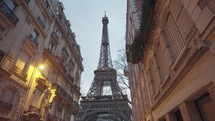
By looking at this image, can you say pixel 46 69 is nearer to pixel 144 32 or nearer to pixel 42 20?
pixel 42 20

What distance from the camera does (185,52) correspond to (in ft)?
17.8

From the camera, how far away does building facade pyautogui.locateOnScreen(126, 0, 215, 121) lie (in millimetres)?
4254

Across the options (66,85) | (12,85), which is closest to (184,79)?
(12,85)

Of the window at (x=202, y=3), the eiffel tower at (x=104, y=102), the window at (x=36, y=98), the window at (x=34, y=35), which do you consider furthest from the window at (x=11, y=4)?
the eiffel tower at (x=104, y=102)

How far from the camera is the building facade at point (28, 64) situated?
35.4 ft

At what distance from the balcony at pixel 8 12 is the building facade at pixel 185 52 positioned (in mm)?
10070

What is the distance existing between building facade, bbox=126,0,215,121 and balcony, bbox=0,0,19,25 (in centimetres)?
1007

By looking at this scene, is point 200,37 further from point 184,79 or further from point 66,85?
point 66,85

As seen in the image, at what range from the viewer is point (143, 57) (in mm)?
12844

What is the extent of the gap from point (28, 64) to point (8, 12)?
15.6 feet

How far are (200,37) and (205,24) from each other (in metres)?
0.45

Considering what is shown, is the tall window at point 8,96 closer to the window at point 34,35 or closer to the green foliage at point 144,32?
the window at point 34,35

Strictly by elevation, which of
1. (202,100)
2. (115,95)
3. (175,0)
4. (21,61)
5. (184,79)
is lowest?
(202,100)

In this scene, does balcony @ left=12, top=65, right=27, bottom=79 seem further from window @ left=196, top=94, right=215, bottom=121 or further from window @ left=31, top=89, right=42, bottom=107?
window @ left=196, top=94, right=215, bottom=121
